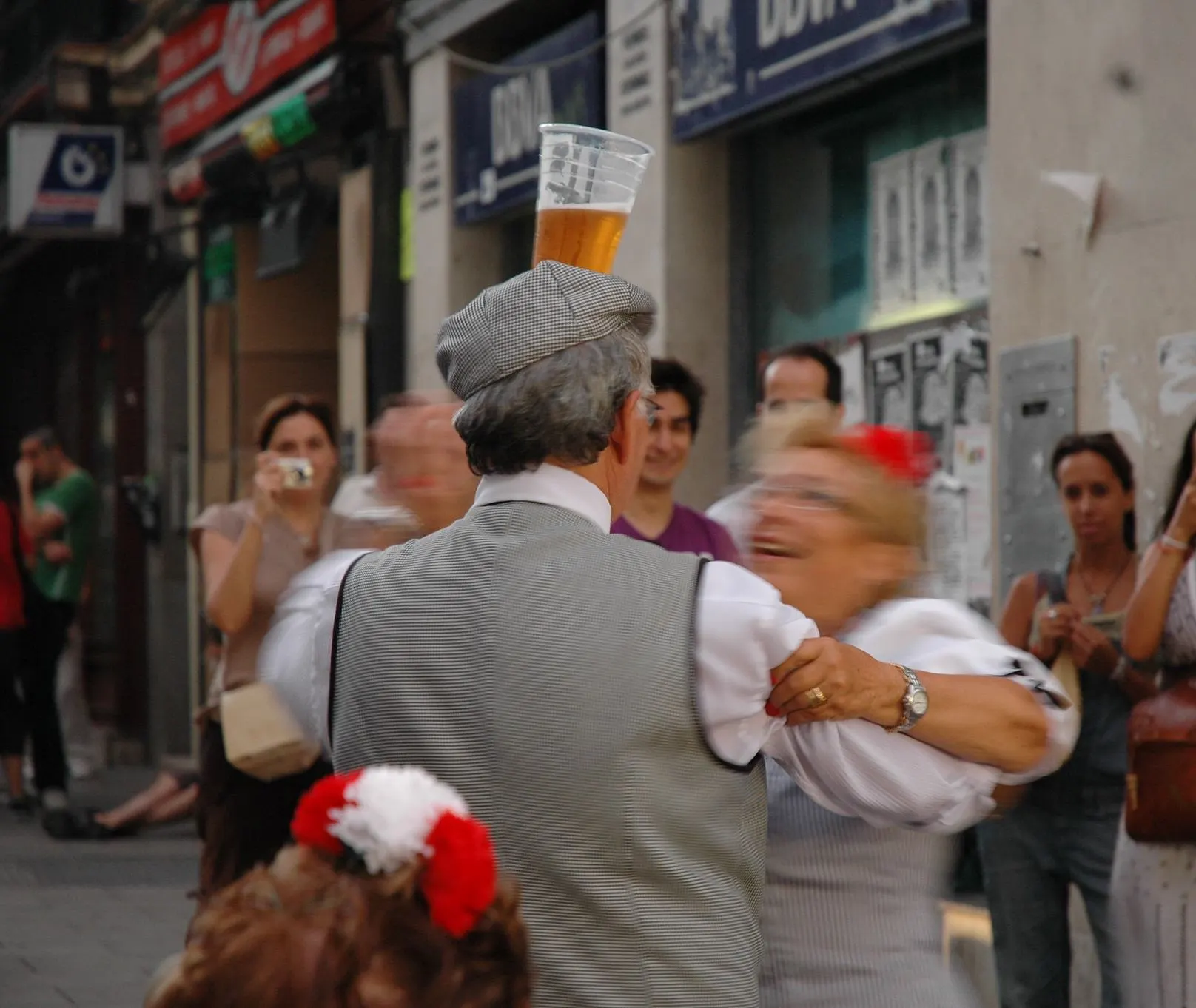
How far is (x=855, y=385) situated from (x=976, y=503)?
112 centimetres

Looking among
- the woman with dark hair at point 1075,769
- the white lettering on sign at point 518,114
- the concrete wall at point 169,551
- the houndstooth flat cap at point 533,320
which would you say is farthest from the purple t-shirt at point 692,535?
the concrete wall at point 169,551

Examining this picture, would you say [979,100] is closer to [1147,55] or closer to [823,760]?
[1147,55]

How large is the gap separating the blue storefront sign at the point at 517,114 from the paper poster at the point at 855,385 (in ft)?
7.29

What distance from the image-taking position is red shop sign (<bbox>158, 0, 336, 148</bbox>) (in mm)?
13430

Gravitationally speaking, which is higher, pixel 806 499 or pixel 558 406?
pixel 558 406

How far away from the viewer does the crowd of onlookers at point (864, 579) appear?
276cm

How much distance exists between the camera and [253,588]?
5.75m

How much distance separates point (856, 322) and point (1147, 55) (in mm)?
2496

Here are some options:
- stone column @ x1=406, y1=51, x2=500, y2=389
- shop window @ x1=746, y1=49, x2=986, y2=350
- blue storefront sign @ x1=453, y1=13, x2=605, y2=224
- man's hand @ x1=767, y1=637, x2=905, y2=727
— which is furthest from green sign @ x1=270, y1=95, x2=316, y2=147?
man's hand @ x1=767, y1=637, x2=905, y2=727

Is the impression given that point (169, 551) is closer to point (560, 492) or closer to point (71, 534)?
point (71, 534)

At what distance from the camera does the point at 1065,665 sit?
17.8 feet

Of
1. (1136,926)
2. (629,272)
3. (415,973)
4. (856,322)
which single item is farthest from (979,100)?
(415,973)

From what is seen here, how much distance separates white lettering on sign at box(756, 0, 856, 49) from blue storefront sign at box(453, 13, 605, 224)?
5.36ft

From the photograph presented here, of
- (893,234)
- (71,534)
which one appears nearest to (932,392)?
(893,234)
